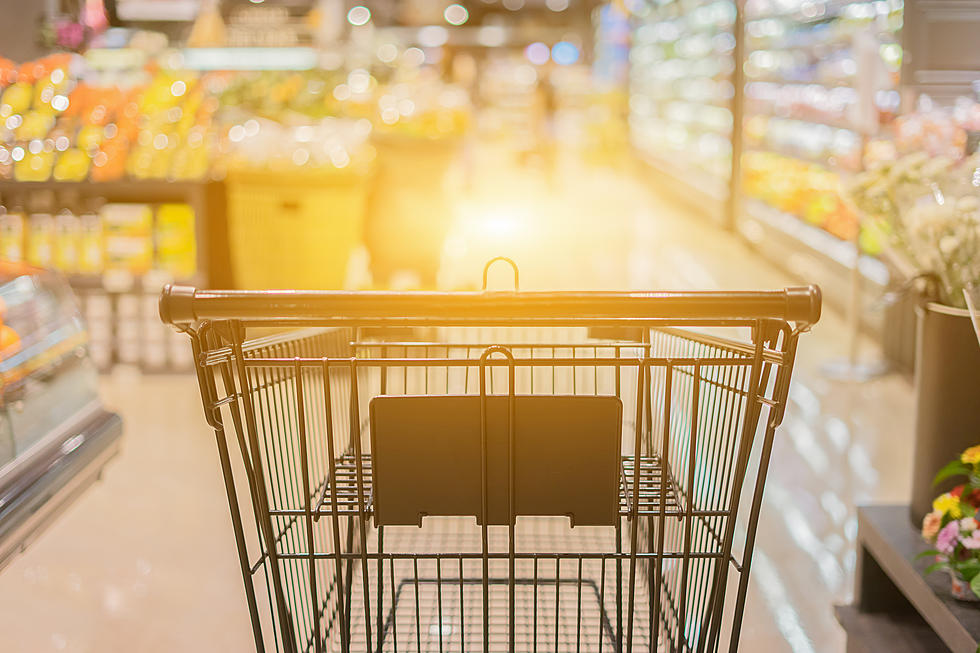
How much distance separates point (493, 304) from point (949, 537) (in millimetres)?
1320

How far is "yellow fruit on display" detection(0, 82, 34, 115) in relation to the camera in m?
5.04

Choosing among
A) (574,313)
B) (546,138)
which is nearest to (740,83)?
(546,138)

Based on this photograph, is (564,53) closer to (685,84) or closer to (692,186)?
(685,84)

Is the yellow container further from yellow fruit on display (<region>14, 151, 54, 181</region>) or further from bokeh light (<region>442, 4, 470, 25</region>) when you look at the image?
bokeh light (<region>442, 4, 470, 25</region>)

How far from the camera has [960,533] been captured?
2.08 meters

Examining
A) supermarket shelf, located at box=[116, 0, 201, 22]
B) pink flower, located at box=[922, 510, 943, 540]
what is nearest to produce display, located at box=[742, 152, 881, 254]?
pink flower, located at box=[922, 510, 943, 540]

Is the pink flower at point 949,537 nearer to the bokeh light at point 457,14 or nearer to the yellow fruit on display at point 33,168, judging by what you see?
the yellow fruit on display at point 33,168

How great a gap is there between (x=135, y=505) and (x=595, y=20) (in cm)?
2091

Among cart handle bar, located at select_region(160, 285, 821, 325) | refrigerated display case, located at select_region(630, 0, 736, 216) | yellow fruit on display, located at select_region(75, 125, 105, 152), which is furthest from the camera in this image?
refrigerated display case, located at select_region(630, 0, 736, 216)

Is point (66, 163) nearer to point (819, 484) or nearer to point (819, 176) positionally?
point (819, 484)

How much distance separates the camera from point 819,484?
3.71 metres

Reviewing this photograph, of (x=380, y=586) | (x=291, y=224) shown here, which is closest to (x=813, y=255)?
(x=291, y=224)

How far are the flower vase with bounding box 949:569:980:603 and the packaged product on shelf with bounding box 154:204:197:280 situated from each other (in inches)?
156

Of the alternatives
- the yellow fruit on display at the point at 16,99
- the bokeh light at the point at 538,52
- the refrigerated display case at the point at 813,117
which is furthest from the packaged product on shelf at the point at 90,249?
the bokeh light at the point at 538,52
